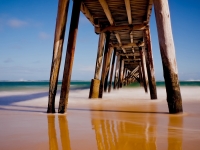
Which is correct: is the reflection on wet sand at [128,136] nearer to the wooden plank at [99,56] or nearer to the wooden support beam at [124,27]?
the wooden plank at [99,56]

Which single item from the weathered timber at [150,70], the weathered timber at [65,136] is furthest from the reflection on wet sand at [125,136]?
the weathered timber at [150,70]

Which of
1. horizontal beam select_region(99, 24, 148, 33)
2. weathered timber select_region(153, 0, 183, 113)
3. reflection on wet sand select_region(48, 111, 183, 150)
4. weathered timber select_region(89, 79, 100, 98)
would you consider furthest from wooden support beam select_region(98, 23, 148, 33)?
reflection on wet sand select_region(48, 111, 183, 150)

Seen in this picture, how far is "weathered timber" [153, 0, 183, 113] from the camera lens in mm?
2951

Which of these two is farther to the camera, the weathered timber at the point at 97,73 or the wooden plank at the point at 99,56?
the wooden plank at the point at 99,56

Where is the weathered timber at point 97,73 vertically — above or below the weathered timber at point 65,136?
above

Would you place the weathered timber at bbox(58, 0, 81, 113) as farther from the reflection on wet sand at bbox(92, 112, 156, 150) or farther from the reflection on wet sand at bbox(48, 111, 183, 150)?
the reflection on wet sand at bbox(92, 112, 156, 150)

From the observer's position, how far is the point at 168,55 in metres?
2.96

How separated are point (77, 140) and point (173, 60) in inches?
79.2

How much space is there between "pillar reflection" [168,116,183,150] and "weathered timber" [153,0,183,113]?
0.52m

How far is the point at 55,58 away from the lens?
336 centimetres

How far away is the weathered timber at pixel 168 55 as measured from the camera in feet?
9.68

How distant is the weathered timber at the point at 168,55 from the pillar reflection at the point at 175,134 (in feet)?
1.71

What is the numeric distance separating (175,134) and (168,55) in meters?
1.47

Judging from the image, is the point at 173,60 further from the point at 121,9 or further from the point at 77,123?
the point at 121,9
